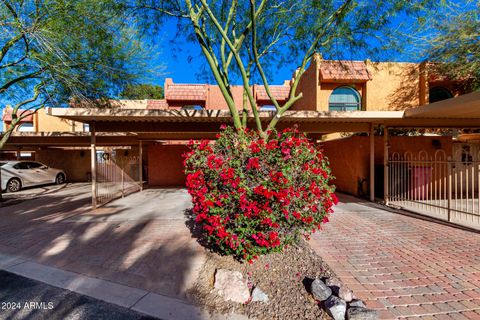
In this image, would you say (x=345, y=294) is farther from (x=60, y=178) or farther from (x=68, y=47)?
(x=60, y=178)

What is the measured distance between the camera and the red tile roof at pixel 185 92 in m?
13.8

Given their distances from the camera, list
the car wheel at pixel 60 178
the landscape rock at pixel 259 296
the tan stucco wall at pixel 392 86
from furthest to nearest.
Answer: the car wheel at pixel 60 178 → the tan stucco wall at pixel 392 86 → the landscape rock at pixel 259 296

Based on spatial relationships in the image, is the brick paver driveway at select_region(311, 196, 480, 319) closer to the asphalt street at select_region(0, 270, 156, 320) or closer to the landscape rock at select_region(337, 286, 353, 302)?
the landscape rock at select_region(337, 286, 353, 302)

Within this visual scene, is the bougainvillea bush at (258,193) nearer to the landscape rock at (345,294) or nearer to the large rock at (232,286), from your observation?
the large rock at (232,286)

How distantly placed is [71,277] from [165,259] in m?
1.23

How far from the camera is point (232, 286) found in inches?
101

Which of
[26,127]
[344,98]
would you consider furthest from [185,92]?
[26,127]

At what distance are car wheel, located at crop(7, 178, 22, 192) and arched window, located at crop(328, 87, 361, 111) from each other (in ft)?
51.7

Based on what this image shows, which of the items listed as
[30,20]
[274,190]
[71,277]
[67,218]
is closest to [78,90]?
[30,20]

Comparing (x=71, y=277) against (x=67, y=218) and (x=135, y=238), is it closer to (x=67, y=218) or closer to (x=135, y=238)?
(x=135, y=238)

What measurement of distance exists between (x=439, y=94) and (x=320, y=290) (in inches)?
556

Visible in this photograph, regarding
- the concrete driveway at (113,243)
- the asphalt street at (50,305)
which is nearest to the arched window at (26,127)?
the concrete driveway at (113,243)

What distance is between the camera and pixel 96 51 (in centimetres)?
716

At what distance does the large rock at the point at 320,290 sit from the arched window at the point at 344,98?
413 inches
